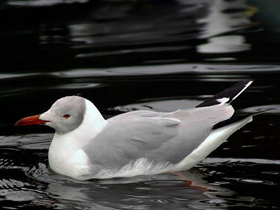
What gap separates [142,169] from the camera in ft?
20.9

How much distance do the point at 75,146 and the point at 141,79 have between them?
344 centimetres

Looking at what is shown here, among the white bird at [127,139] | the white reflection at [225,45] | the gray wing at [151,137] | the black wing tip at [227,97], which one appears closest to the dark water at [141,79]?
the white reflection at [225,45]

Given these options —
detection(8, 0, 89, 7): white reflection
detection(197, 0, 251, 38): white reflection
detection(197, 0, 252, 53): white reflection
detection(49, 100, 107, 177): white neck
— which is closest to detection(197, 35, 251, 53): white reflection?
detection(197, 0, 252, 53): white reflection

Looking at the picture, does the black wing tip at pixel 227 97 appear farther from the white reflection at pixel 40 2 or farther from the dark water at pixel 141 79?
the white reflection at pixel 40 2

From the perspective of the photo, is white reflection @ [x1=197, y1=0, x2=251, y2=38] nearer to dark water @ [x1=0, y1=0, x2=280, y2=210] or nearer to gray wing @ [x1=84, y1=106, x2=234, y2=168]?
dark water @ [x1=0, y1=0, x2=280, y2=210]

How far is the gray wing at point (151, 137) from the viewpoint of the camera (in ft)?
20.7

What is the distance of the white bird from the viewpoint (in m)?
6.33

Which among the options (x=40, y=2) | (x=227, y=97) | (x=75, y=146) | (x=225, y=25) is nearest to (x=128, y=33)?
(x=225, y=25)

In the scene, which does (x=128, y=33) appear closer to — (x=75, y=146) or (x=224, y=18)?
(x=224, y=18)

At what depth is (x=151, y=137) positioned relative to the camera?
6371 mm

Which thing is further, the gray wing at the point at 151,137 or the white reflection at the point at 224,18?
the white reflection at the point at 224,18

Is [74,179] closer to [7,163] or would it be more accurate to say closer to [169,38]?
[7,163]

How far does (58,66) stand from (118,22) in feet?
8.29

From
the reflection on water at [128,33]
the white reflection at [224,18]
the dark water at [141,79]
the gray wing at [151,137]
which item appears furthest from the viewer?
the white reflection at [224,18]
